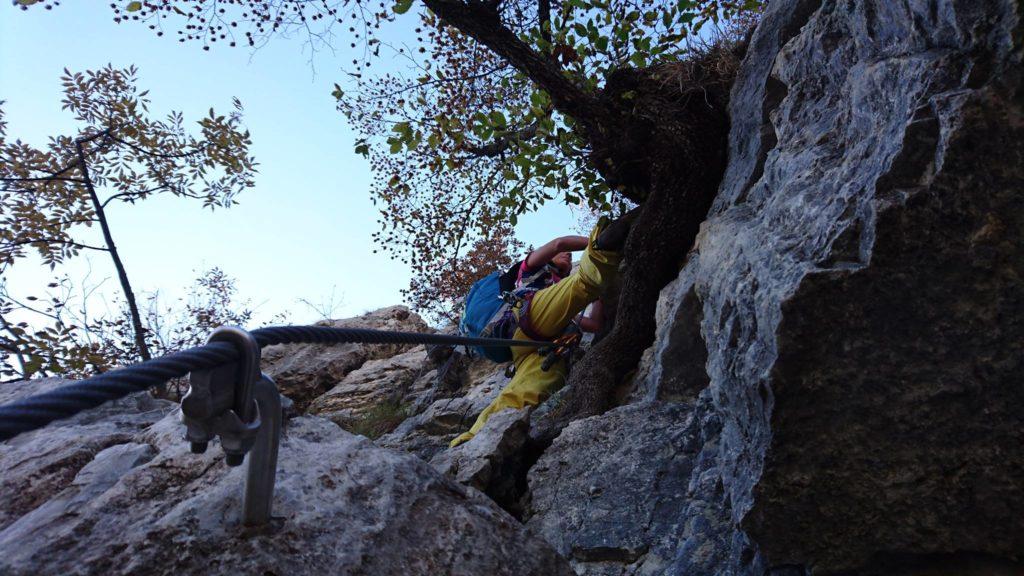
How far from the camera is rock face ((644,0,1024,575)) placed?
1.85 meters

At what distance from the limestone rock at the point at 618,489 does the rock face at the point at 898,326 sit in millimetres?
581

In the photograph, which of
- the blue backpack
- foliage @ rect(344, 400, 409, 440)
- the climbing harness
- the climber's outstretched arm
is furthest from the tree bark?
the climbing harness

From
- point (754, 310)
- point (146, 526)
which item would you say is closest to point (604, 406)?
point (754, 310)

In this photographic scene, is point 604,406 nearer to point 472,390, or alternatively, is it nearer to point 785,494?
point 785,494

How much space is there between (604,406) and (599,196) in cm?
257

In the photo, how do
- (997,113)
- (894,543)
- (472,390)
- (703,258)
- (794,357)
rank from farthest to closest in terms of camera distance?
1. (472,390)
2. (703,258)
3. (894,543)
4. (794,357)
5. (997,113)

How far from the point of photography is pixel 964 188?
1835mm

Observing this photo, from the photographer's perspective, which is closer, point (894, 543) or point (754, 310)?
point (894, 543)

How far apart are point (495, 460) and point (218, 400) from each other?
10.9ft

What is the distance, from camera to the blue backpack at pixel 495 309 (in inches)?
291

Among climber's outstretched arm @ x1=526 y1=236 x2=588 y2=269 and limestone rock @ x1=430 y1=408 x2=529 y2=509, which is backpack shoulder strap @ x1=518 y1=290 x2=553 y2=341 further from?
limestone rock @ x1=430 y1=408 x2=529 y2=509

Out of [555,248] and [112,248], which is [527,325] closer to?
[555,248]

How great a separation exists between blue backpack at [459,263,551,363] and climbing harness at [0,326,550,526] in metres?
5.76

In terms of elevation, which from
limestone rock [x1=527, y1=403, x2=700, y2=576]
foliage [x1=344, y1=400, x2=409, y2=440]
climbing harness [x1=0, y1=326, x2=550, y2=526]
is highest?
foliage [x1=344, y1=400, x2=409, y2=440]
